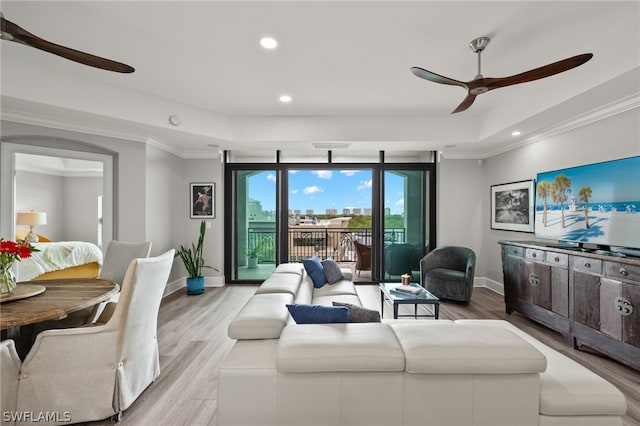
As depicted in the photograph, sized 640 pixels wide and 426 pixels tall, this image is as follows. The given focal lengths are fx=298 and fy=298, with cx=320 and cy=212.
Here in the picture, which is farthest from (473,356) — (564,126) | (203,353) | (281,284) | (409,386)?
(564,126)

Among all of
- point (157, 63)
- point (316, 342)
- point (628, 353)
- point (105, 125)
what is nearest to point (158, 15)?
point (157, 63)

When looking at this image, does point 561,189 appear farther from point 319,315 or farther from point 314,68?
point 319,315

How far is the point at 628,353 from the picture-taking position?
251cm

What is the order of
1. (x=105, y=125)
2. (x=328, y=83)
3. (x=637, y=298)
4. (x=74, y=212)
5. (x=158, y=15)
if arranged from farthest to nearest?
(x=74, y=212), (x=105, y=125), (x=328, y=83), (x=637, y=298), (x=158, y=15)

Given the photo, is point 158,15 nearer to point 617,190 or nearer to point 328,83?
point 328,83

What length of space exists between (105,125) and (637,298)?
576 cm

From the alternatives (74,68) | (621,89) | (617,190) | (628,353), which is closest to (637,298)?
(628,353)

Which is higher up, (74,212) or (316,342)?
(74,212)

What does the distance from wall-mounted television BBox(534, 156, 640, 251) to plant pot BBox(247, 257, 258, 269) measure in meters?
4.53

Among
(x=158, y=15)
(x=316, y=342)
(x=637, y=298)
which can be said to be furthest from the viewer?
(x=637, y=298)

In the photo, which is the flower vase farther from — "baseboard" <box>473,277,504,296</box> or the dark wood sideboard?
"baseboard" <box>473,277,504,296</box>

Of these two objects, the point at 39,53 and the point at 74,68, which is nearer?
the point at 39,53

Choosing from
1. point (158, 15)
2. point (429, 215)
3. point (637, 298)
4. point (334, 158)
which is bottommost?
point (637, 298)

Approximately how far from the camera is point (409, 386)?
1.56 metres
